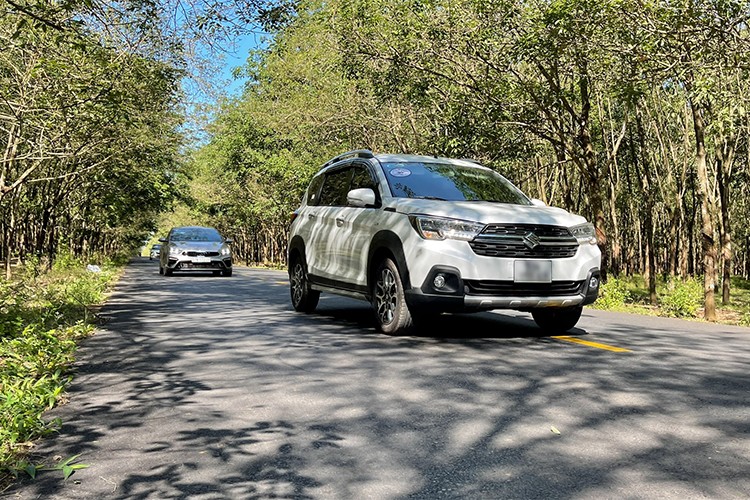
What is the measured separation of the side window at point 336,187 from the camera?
941 cm

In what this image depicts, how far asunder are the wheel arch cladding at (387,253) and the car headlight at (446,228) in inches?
13.5

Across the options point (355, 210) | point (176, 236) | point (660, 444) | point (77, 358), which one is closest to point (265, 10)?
point (355, 210)

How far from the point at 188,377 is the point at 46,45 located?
8.71 metres

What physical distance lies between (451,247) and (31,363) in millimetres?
3993

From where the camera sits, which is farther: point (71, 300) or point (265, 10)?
point (71, 300)

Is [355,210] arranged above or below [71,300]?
above

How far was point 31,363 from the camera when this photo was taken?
20.3 feet

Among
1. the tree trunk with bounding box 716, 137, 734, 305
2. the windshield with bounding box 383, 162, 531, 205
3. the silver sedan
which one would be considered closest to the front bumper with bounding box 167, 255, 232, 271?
the silver sedan

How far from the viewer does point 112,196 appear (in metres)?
33.5

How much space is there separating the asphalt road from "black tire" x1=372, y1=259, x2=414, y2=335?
183mm

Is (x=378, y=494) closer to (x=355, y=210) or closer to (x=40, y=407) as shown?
(x=40, y=407)

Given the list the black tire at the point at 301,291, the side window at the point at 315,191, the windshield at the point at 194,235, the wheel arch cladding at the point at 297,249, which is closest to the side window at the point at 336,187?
the side window at the point at 315,191

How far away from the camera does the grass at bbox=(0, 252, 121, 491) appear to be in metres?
3.91

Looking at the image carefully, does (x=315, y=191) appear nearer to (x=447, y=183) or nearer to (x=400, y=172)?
(x=400, y=172)
